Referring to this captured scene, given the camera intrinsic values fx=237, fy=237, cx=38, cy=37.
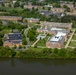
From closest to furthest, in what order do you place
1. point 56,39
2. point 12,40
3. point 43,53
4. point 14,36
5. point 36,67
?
point 36,67
point 43,53
point 12,40
point 56,39
point 14,36

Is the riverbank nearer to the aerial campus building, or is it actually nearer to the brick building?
the brick building

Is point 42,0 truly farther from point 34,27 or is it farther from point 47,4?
point 34,27

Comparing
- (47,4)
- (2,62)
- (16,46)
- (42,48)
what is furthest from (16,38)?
(47,4)

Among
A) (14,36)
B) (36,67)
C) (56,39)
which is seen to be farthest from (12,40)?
(36,67)

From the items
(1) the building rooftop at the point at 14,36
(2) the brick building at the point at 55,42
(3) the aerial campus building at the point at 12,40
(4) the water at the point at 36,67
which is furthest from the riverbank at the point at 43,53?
(1) the building rooftop at the point at 14,36

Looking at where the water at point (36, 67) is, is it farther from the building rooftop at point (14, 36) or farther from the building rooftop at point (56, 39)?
the building rooftop at point (14, 36)

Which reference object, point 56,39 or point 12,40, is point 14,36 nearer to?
point 12,40

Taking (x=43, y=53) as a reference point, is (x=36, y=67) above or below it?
below

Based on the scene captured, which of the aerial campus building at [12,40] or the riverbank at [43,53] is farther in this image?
the aerial campus building at [12,40]
